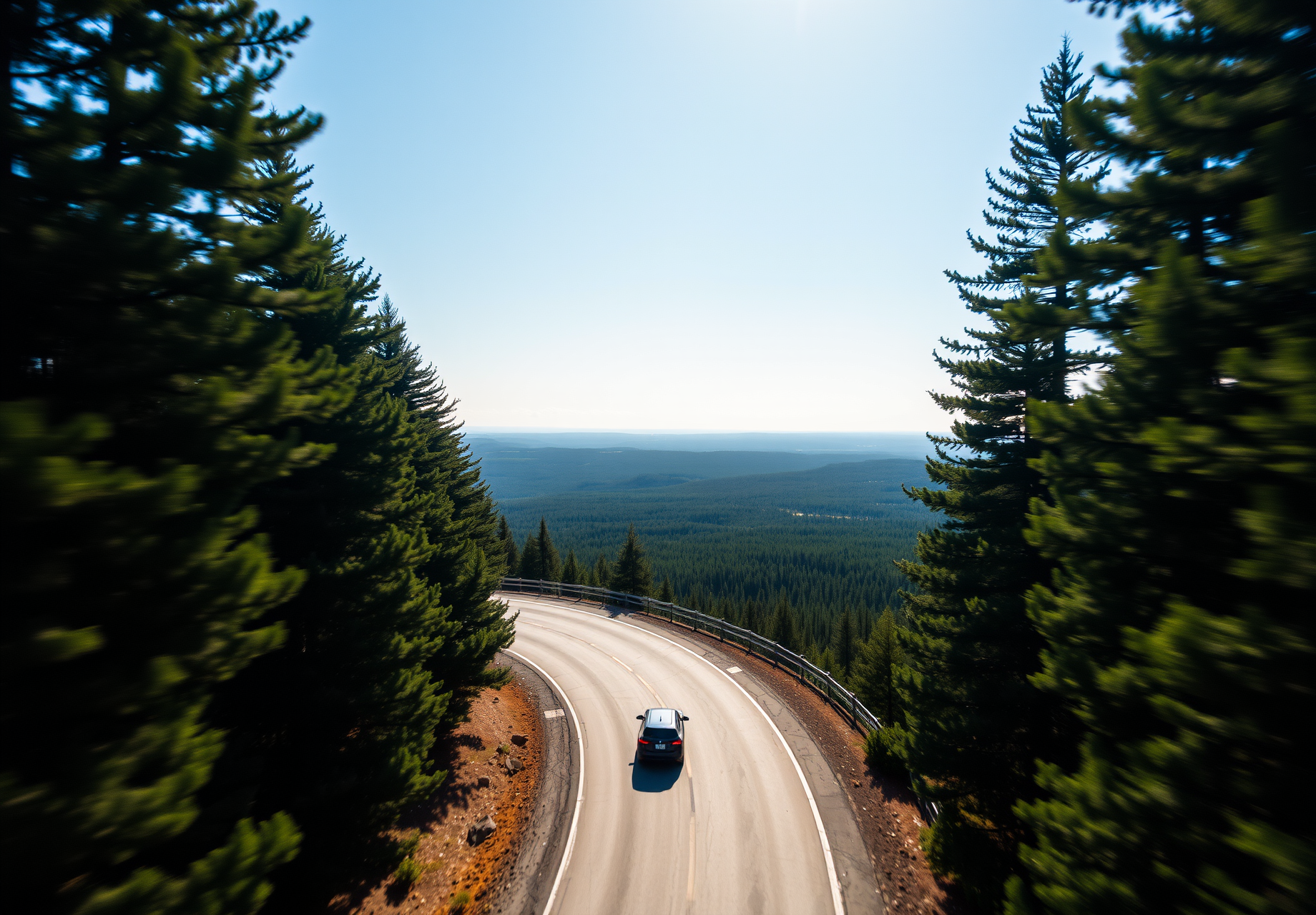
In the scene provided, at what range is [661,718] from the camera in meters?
13.8

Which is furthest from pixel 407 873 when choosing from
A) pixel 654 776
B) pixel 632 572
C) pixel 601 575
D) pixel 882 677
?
pixel 601 575

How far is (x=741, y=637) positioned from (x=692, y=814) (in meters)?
10.8

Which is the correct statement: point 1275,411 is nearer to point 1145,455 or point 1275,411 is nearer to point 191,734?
point 1145,455

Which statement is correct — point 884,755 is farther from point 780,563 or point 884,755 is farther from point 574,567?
point 780,563

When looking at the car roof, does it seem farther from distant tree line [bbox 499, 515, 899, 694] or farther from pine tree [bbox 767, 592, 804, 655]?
pine tree [bbox 767, 592, 804, 655]

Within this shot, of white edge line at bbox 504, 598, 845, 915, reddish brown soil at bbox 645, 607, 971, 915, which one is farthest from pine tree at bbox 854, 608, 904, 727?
white edge line at bbox 504, 598, 845, 915

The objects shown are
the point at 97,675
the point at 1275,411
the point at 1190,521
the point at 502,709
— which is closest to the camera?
the point at 97,675

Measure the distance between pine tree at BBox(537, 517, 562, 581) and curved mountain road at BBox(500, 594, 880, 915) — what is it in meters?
23.4

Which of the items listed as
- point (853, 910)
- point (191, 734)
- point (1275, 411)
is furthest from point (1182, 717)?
point (853, 910)

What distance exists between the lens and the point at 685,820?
11.2 m

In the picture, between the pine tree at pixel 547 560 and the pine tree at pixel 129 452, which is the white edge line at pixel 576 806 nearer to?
the pine tree at pixel 129 452

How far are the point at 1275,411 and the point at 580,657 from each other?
2082 cm

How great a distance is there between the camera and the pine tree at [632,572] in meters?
34.0

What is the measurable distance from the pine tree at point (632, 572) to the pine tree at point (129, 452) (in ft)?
96.6
